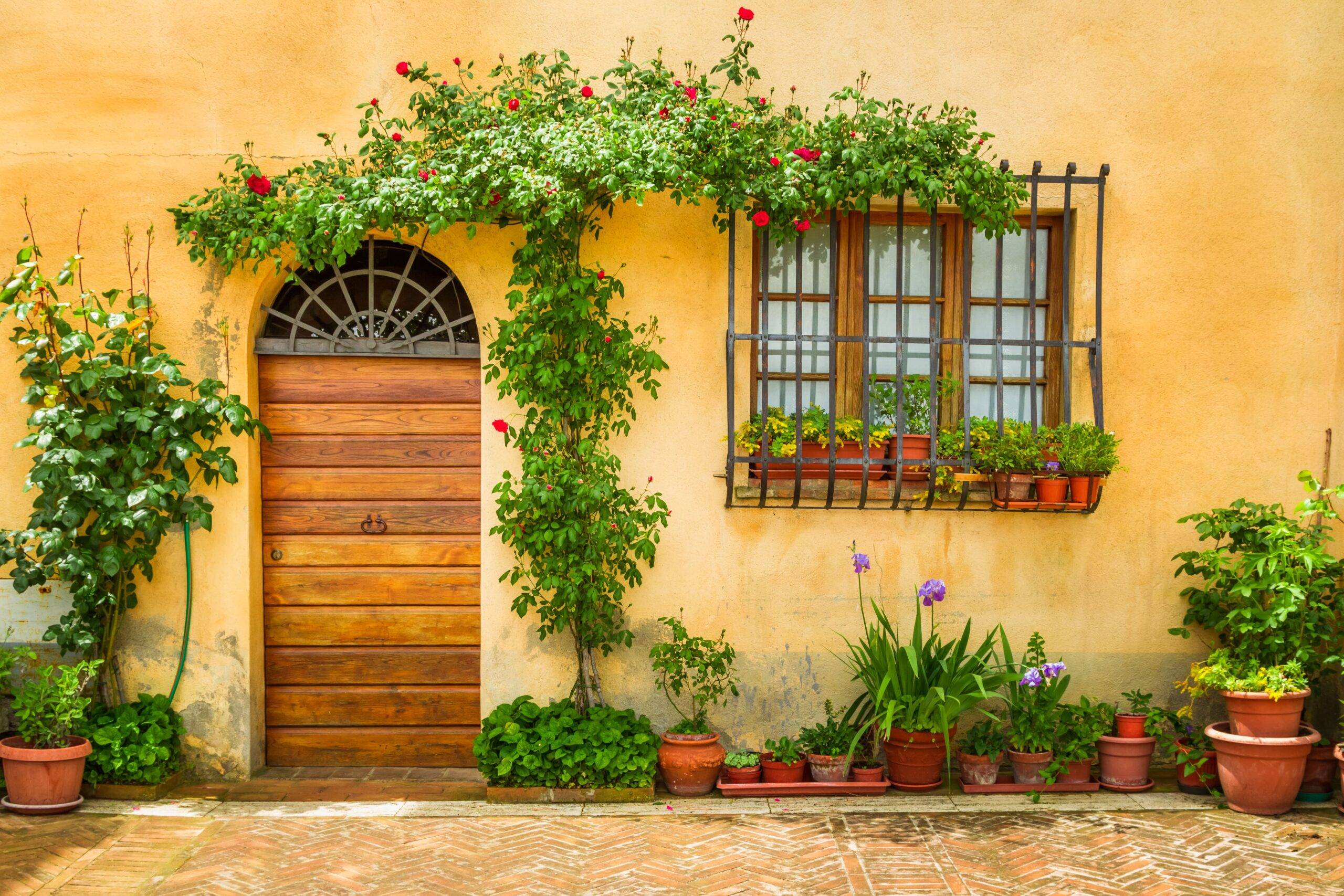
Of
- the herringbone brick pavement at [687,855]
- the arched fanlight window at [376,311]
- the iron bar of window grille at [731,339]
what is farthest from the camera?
the arched fanlight window at [376,311]

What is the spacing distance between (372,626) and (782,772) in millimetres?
2309

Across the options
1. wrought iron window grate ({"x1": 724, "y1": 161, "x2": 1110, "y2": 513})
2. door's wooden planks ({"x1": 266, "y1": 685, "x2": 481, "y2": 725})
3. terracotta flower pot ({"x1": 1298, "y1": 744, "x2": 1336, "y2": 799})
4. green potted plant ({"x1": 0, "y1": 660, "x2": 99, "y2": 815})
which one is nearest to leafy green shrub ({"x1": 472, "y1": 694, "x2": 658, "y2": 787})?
door's wooden planks ({"x1": 266, "y1": 685, "x2": 481, "y2": 725})

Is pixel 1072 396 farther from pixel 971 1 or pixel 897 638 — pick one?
pixel 971 1

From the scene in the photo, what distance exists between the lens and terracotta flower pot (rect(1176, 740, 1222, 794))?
5.07 m

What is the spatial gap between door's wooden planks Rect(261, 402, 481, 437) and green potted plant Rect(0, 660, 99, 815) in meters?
1.56

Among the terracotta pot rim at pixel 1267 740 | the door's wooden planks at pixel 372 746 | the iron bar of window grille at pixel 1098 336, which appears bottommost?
the door's wooden planks at pixel 372 746

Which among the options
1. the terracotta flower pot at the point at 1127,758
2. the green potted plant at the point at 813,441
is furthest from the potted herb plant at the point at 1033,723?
the green potted plant at the point at 813,441

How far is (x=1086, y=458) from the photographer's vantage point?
5191mm

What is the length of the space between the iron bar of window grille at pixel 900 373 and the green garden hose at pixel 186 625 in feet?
11.9

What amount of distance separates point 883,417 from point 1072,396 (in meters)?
1.01

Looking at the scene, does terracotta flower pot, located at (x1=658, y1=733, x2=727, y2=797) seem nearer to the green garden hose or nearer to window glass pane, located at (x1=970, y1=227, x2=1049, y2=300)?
the green garden hose

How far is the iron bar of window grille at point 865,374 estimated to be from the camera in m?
5.26

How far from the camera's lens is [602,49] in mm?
5410

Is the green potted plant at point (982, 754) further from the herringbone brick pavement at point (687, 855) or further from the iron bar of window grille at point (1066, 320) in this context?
the iron bar of window grille at point (1066, 320)
